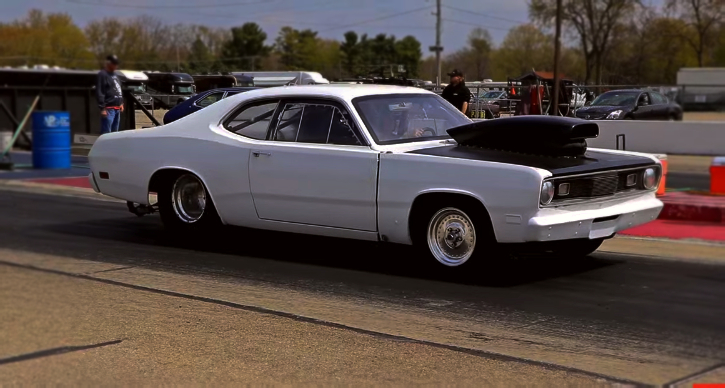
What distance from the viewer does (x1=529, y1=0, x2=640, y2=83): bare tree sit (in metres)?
65.2

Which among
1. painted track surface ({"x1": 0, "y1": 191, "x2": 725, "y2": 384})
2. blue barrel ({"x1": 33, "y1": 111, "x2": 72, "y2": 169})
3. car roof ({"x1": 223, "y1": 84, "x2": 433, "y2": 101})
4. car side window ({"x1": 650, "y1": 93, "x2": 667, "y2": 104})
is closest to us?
painted track surface ({"x1": 0, "y1": 191, "x2": 725, "y2": 384})

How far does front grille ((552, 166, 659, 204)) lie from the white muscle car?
0.01 m

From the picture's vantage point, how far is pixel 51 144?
16.3 metres

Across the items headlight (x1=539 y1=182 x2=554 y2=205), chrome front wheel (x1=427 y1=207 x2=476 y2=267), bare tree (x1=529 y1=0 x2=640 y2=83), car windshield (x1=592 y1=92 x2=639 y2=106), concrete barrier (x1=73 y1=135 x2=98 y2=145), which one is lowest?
chrome front wheel (x1=427 y1=207 x2=476 y2=267)

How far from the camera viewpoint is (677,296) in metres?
6.37

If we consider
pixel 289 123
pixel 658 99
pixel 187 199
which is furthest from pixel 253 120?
pixel 658 99

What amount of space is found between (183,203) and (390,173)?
258 centimetres

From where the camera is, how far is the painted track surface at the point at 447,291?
16.8ft

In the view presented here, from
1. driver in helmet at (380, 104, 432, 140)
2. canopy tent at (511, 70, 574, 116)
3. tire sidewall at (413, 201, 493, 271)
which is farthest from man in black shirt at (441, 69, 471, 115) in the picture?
tire sidewall at (413, 201, 493, 271)

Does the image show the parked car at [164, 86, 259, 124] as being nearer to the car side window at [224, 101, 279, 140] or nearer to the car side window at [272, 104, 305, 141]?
the car side window at [224, 101, 279, 140]

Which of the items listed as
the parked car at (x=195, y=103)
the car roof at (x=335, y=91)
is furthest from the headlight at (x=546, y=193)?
the parked car at (x=195, y=103)

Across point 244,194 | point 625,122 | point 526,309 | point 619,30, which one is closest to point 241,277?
point 244,194

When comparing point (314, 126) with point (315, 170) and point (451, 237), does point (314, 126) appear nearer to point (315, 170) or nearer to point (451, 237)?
point (315, 170)

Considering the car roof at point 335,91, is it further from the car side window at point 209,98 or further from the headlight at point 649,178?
the car side window at point 209,98
